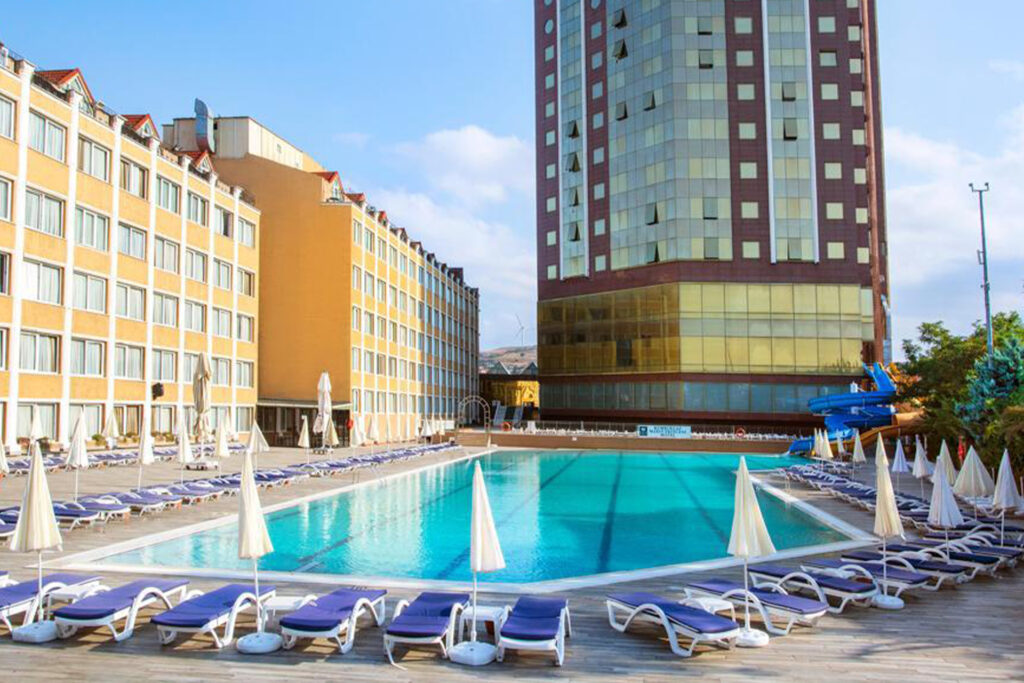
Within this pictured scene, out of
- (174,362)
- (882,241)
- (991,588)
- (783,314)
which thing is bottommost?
(991,588)

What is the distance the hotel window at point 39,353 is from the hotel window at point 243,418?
46.6 feet

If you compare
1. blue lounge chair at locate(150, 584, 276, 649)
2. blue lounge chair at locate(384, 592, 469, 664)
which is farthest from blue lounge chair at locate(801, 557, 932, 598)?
blue lounge chair at locate(150, 584, 276, 649)

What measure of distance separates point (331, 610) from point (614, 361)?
57.8 m

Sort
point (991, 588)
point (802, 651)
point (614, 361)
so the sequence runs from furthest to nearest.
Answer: point (614, 361)
point (991, 588)
point (802, 651)

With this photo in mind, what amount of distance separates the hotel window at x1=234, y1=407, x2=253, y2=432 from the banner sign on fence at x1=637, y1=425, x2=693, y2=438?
24.2 meters

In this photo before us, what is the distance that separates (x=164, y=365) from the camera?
39.4 metres

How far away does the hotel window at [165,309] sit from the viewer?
38906 millimetres

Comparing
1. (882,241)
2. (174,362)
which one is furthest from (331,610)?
(882,241)

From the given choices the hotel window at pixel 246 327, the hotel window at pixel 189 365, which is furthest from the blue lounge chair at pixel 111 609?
the hotel window at pixel 246 327

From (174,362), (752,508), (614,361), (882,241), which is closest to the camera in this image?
(752,508)

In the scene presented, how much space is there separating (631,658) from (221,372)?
39.9 meters

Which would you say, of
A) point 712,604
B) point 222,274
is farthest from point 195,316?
point 712,604

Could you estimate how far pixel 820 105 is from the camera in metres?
61.4

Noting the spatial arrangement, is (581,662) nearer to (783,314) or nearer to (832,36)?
(783,314)
